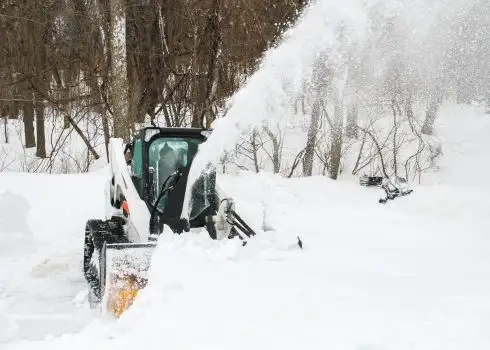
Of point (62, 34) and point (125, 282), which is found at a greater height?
point (62, 34)

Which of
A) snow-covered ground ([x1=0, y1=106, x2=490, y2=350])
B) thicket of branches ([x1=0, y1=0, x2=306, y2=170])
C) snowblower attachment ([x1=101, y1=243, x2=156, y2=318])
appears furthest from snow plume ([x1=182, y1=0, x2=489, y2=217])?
thicket of branches ([x1=0, y1=0, x2=306, y2=170])

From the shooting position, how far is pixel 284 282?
386cm

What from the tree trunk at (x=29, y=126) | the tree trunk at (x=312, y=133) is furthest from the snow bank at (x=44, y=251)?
the tree trunk at (x=29, y=126)

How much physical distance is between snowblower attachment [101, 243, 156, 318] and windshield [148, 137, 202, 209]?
93cm

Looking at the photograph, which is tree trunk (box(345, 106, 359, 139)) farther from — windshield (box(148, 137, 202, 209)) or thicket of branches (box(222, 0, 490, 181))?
windshield (box(148, 137, 202, 209))

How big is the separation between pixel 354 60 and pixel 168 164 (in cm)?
716

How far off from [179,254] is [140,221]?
0.77 meters

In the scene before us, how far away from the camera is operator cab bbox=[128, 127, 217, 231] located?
509 centimetres

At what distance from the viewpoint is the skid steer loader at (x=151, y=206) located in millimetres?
4531

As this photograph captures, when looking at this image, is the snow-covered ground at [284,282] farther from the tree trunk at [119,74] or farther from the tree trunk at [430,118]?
the tree trunk at [430,118]

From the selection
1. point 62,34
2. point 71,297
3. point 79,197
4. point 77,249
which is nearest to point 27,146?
point 62,34

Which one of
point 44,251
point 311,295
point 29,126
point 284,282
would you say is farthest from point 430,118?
point 29,126

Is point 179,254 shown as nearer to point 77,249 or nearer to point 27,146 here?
point 77,249

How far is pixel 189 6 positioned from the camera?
543 inches
